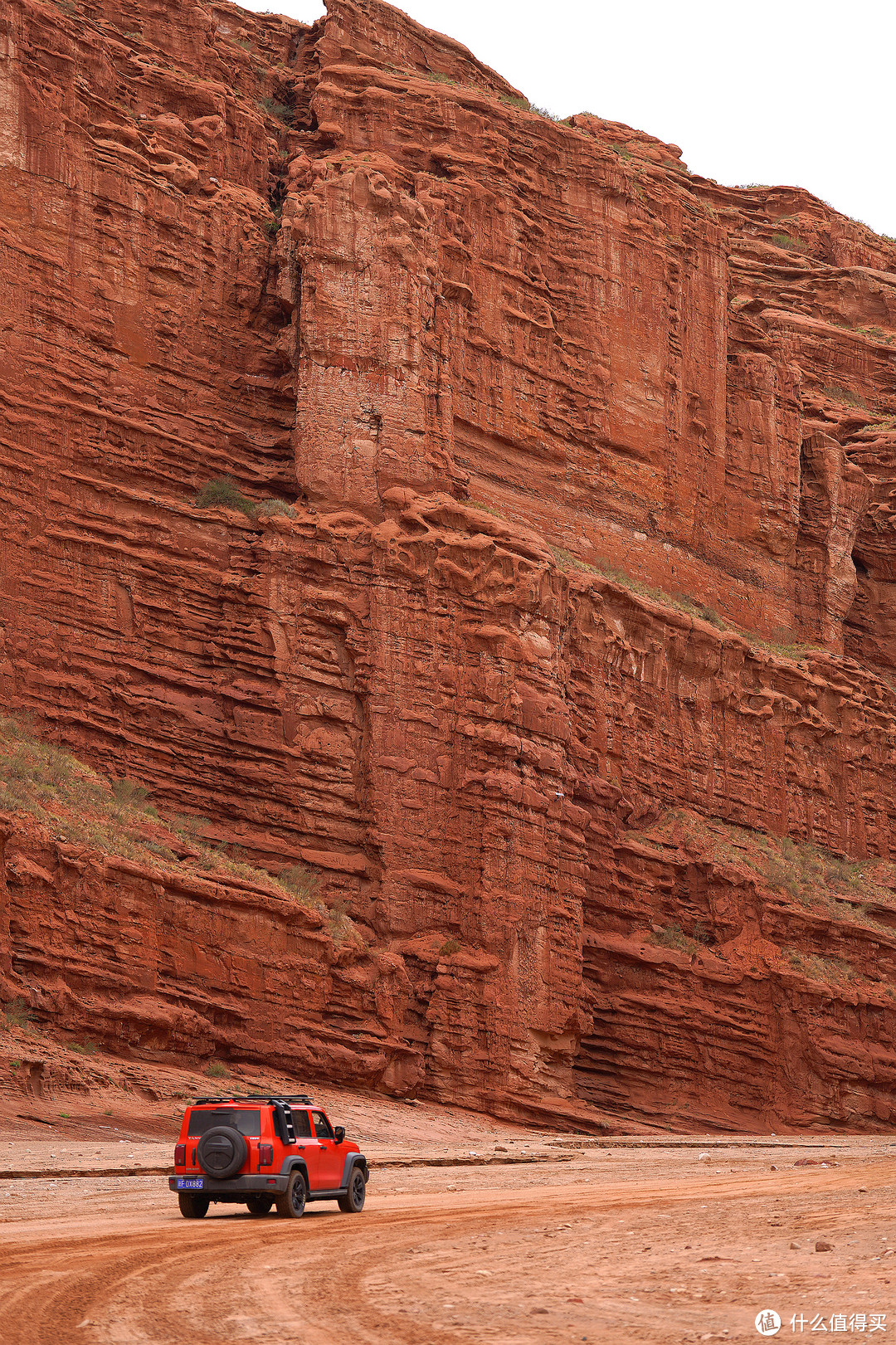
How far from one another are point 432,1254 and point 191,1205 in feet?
12.6

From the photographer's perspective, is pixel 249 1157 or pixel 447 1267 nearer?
pixel 447 1267

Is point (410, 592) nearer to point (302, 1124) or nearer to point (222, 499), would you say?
point (222, 499)

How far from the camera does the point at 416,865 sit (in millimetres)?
35281

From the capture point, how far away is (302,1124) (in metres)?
17.0

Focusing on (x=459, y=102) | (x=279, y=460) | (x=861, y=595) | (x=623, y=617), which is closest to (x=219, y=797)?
(x=279, y=460)

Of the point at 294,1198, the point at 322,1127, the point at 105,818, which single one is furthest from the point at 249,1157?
the point at 105,818

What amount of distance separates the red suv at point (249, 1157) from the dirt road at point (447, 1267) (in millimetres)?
296

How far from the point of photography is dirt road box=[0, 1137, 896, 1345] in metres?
10.1

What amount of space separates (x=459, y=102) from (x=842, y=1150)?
3094 cm

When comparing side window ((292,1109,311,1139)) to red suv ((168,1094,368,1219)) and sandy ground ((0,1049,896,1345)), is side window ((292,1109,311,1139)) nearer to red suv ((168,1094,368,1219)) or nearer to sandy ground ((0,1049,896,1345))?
red suv ((168,1094,368,1219))

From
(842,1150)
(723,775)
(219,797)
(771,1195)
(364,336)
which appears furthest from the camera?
(723,775)

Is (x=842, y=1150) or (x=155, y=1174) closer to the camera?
(x=155, y=1174)

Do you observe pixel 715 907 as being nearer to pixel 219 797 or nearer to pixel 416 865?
pixel 416 865

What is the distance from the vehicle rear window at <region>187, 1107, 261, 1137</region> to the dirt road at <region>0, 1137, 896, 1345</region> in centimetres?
91
